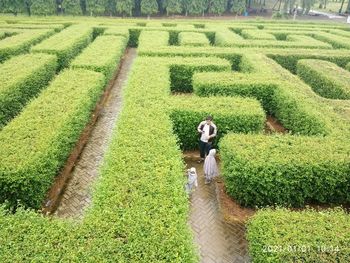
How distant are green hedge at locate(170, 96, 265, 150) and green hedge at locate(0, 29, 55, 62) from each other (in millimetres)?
11411

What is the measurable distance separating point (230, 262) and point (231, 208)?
163 cm

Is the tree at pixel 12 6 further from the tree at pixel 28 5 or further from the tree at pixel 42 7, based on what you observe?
the tree at pixel 42 7

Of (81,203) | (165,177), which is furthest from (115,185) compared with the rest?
(81,203)

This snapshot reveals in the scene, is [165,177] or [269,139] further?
[269,139]

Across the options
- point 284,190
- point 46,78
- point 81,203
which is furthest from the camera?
point 46,78

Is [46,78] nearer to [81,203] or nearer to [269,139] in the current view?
[81,203]

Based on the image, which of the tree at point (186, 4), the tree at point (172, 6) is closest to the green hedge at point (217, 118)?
the tree at point (172, 6)

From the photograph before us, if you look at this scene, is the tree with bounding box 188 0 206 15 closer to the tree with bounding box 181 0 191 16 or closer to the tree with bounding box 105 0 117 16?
the tree with bounding box 181 0 191 16

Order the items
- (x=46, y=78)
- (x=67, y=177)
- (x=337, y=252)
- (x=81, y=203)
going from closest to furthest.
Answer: (x=337, y=252) → (x=81, y=203) → (x=67, y=177) → (x=46, y=78)

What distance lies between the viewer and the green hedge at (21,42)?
676 inches

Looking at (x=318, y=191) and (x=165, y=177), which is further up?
(x=165, y=177)

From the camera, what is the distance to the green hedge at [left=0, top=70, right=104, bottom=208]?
7305 mm

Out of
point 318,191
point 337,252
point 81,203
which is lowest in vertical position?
point 81,203

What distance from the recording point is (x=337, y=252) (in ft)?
18.4
